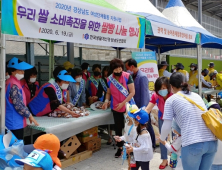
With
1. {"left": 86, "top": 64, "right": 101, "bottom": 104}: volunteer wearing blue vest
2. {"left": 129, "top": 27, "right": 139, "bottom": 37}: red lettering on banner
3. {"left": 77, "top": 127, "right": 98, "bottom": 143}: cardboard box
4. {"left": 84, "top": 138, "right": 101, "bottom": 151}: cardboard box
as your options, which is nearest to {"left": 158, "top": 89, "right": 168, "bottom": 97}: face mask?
{"left": 129, "top": 27, "right": 139, "bottom": 37}: red lettering on banner

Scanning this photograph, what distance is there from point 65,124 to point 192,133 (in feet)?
5.82

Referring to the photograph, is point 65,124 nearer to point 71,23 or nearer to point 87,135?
point 87,135

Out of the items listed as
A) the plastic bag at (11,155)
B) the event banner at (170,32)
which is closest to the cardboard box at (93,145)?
the plastic bag at (11,155)

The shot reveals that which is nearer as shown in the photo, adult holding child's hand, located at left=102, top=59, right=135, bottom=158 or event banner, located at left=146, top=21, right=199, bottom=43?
adult holding child's hand, located at left=102, top=59, right=135, bottom=158

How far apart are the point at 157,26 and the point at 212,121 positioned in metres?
2.97

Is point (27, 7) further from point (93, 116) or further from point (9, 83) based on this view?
point (93, 116)

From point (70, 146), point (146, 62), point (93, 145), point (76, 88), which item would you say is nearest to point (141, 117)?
point (70, 146)

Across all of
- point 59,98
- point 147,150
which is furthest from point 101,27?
point 147,150

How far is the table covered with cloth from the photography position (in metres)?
3.28

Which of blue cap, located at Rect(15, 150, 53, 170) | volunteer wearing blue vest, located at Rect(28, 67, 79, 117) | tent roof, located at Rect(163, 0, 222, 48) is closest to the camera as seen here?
blue cap, located at Rect(15, 150, 53, 170)

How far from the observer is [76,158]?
404 cm

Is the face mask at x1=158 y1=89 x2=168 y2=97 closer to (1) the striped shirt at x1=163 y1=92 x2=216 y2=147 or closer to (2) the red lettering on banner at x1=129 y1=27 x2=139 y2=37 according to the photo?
(1) the striped shirt at x1=163 y1=92 x2=216 y2=147

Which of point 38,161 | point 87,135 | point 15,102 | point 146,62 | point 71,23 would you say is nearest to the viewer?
point 38,161

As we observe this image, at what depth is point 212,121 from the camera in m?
2.26
